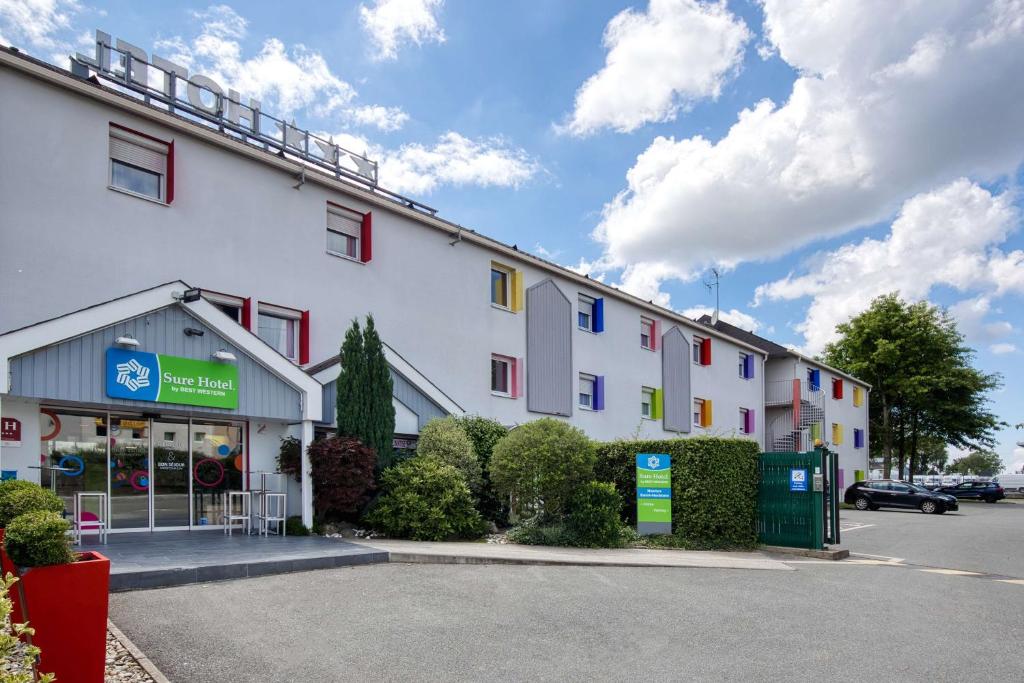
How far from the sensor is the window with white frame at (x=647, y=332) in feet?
93.5

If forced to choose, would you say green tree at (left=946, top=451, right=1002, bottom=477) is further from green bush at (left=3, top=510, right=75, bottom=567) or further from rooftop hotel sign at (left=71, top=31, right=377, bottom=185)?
green bush at (left=3, top=510, right=75, bottom=567)

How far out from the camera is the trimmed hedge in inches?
591

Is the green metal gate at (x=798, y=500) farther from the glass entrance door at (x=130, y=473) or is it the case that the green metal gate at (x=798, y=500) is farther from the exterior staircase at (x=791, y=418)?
the exterior staircase at (x=791, y=418)

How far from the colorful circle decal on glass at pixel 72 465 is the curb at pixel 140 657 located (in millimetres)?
6467

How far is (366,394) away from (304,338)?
7.99 ft

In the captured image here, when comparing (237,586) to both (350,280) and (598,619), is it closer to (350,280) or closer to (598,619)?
(598,619)

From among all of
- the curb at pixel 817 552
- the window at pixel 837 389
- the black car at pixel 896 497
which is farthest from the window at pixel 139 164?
the window at pixel 837 389

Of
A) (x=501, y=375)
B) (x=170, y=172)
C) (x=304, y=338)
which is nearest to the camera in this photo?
(x=170, y=172)

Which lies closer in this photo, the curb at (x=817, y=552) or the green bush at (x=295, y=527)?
the green bush at (x=295, y=527)

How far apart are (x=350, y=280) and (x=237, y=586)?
9.40 m

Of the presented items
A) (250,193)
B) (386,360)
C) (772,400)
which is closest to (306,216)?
(250,193)

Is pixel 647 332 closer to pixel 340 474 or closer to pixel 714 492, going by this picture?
pixel 714 492

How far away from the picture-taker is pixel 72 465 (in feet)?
40.9

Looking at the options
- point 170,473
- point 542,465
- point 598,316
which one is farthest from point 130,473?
point 598,316
